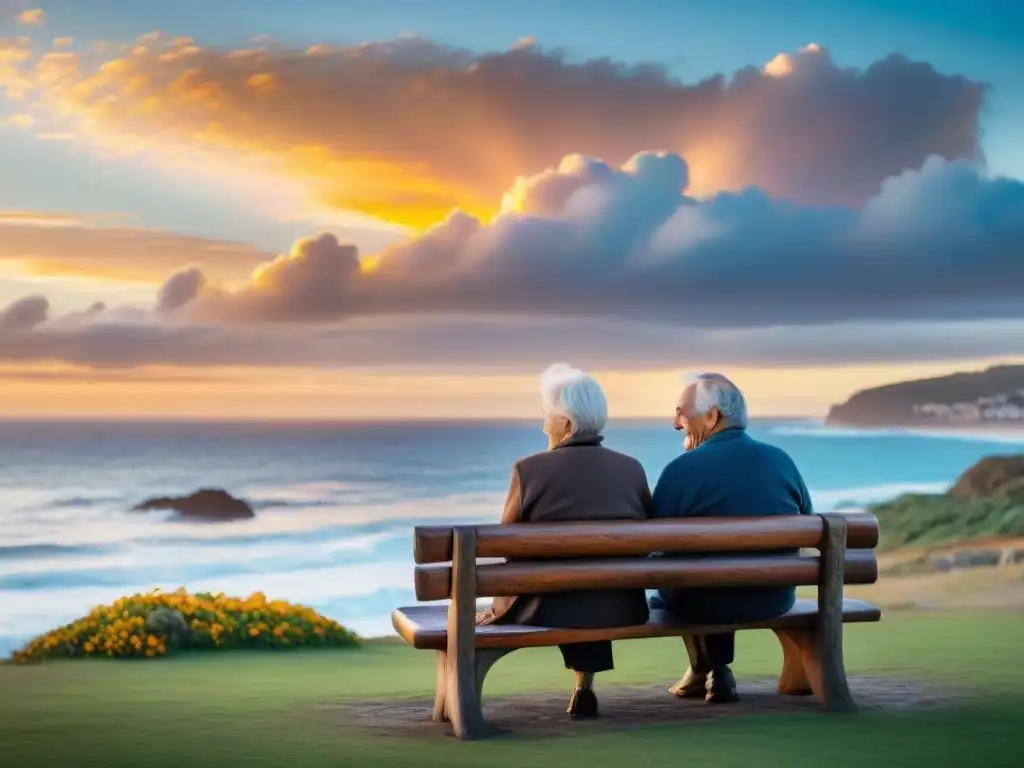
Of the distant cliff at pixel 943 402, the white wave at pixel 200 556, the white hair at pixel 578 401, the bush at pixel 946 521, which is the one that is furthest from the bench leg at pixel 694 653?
the white wave at pixel 200 556

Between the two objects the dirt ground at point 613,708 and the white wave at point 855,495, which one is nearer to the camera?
the dirt ground at point 613,708

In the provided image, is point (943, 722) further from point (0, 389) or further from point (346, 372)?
point (346, 372)

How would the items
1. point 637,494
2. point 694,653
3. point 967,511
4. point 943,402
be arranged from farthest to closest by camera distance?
1. point 943,402
2. point 967,511
3. point 694,653
4. point 637,494

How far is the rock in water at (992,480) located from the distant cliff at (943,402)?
1.21 meters

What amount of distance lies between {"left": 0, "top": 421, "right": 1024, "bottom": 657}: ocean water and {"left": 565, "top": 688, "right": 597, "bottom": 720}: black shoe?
7846mm

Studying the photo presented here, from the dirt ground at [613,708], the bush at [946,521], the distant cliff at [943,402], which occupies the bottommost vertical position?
the dirt ground at [613,708]

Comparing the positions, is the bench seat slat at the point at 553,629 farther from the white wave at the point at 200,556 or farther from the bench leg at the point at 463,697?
the white wave at the point at 200,556

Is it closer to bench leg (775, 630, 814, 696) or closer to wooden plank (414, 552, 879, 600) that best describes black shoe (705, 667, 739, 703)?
bench leg (775, 630, 814, 696)

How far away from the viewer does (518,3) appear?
12.5 m

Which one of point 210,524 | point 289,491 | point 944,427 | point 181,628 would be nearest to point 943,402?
point 944,427

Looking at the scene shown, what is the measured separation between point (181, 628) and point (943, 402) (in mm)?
8803

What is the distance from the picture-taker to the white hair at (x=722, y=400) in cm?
500

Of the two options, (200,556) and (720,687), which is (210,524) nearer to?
(200,556)

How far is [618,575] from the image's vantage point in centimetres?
472
